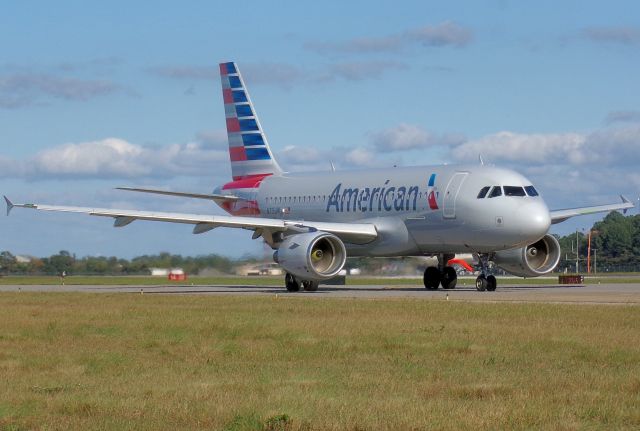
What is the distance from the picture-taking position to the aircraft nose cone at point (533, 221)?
39094 millimetres

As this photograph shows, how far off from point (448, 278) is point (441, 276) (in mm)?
290

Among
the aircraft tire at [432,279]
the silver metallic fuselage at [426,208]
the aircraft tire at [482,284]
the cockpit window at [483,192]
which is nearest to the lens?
the silver metallic fuselage at [426,208]

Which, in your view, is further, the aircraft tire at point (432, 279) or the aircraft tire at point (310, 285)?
the aircraft tire at point (432, 279)

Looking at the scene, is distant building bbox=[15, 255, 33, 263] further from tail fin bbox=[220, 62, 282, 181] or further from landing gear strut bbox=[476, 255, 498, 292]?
landing gear strut bbox=[476, 255, 498, 292]

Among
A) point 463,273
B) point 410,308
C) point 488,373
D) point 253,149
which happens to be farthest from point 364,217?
point 463,273

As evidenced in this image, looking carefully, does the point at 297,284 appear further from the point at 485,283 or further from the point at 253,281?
the point at 253,281

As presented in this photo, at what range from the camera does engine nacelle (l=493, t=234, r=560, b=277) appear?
43562 mm

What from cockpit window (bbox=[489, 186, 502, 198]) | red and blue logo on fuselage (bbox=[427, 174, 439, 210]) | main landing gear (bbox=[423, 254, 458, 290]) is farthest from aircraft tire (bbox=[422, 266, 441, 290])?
cockpit window (bbox=[489, 186, 502, 198])

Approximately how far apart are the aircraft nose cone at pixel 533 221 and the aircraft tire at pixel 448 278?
19.5 ft

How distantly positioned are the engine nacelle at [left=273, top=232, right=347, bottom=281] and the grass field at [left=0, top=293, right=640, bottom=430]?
1291cm

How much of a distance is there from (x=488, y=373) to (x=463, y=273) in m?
73.7

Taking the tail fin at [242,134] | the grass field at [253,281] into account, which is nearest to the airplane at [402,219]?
the tail fin at [242,134]

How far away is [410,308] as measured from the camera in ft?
92.2

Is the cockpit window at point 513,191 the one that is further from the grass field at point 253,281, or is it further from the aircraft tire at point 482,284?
the grass field at point 253,281
